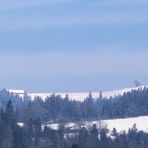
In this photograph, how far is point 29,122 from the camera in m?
140

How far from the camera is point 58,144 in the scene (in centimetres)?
12912

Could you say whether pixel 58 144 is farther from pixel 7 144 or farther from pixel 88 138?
pixel 7 144

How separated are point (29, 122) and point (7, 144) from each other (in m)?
28.2

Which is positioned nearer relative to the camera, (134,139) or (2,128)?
(2,128)

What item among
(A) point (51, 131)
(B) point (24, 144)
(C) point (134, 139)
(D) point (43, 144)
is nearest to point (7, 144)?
(B) point (24, 144)

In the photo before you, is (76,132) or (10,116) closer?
(10,116)

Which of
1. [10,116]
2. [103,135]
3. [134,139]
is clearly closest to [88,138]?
[103,135]

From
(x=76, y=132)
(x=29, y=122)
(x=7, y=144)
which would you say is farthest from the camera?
(x=76, y=132)

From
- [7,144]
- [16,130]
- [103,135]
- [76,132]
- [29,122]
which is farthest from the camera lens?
[76,132]

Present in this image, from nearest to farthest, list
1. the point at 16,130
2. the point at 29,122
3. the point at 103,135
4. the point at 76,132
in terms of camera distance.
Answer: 1. the point at 16,130
2. the point at 103,135
3. the point at 29,122
4. the point at 76,132

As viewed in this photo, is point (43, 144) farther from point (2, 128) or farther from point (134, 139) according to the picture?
point (134, 139)

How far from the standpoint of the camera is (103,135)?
12838cm

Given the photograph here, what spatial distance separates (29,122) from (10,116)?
34.6 feet

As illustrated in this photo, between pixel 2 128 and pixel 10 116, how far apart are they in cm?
1080
